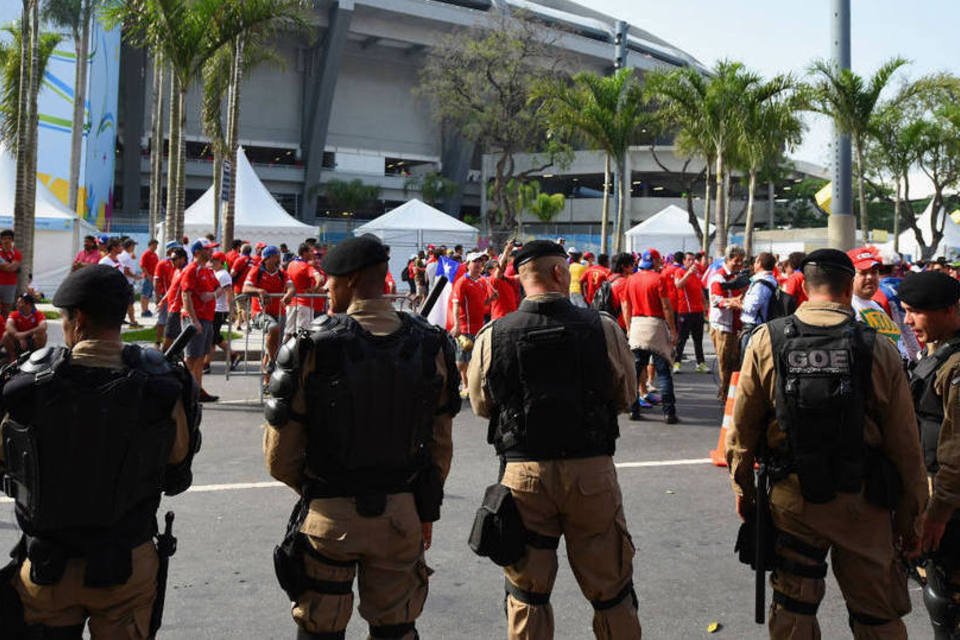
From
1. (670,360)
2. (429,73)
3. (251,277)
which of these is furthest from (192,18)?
(429,73)

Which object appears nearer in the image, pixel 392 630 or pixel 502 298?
pixel 392 630

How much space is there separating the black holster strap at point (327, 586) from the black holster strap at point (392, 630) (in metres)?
0.18

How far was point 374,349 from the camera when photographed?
3207mm

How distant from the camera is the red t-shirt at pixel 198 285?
9.77 m

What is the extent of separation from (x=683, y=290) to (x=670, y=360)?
149 inches

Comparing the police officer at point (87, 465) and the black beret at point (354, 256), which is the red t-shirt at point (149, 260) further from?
the police officer at point (87, 465)

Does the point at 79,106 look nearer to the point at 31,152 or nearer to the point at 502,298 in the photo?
the point at 31,152

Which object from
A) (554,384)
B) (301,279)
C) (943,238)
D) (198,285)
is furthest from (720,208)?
(554,384)

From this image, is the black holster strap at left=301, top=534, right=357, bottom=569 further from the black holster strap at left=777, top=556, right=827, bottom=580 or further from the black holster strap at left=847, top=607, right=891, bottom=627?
the black holster strap at left=847, top=607, right=891, bottom=627

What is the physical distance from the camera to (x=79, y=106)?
32.2 meters

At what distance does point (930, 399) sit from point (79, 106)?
33459 millimetres

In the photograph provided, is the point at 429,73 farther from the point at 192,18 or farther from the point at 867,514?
the point at 867,514

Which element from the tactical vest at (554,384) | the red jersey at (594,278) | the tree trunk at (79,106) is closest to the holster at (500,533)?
the tactical vest at (554,384)

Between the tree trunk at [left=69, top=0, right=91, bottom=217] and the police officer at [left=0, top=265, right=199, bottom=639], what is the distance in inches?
1215
